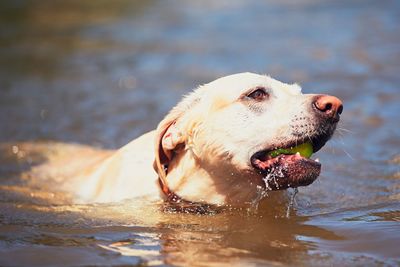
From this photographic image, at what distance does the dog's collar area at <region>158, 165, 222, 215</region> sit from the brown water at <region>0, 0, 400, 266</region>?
4.3 inches

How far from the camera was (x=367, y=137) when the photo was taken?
332 inches

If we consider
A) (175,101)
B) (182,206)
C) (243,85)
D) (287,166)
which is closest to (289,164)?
(287,166)

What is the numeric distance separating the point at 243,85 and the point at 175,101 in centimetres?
517

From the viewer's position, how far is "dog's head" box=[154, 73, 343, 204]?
16.6 ft

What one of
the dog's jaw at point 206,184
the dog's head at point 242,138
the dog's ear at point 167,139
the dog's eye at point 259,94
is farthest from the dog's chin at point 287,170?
the dog's ear at point 167,139

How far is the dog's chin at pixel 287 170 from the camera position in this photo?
16.5 ft

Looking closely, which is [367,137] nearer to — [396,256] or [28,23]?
[396,256]

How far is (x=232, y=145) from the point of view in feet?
17.2

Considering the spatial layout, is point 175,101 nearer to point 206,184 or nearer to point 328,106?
point 206,184

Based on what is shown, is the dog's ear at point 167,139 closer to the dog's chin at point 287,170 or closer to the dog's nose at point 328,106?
the dog's chin at point 287,170

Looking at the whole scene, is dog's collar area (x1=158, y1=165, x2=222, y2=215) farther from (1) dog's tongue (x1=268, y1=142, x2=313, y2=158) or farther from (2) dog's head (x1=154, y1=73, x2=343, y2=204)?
(1) dog's tongue (x1=268, y1=142, x2=313, y2=158)

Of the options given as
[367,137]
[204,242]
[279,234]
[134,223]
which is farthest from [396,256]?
[367,137]

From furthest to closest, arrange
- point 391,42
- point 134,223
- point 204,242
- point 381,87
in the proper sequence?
point 391,42, point 381,87, point 134,223, point 204,242

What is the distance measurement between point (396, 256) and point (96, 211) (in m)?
2.29
